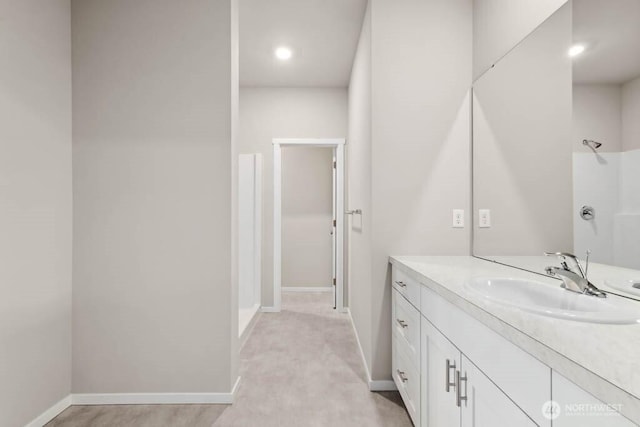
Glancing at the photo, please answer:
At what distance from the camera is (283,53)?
3.25 metres

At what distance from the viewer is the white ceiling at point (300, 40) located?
259 cm

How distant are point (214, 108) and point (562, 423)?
2117 millimetres

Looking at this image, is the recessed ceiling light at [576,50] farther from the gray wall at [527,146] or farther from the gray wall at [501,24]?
the gray wall at [501,24]

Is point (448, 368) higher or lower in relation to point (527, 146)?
lower

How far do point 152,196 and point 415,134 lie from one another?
1714 mm

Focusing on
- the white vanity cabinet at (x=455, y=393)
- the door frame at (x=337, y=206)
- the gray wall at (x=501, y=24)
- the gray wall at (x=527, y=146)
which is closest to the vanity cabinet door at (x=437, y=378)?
the white vanity cabinet at (x=455, y=393)

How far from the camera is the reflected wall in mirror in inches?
45.2

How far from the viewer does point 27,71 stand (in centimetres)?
177

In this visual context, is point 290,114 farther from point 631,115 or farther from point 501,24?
point 631,115

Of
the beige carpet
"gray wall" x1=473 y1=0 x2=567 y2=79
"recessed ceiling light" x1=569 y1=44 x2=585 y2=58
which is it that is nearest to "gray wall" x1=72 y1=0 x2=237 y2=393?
the beige carpet

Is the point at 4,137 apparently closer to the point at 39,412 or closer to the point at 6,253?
the point at 6,253

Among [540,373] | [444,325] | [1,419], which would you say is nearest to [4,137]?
[1,419]

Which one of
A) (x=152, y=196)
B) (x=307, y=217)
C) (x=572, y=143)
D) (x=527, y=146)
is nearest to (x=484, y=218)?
(x=527, y=146)

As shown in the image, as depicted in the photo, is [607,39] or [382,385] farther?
[382,385]
